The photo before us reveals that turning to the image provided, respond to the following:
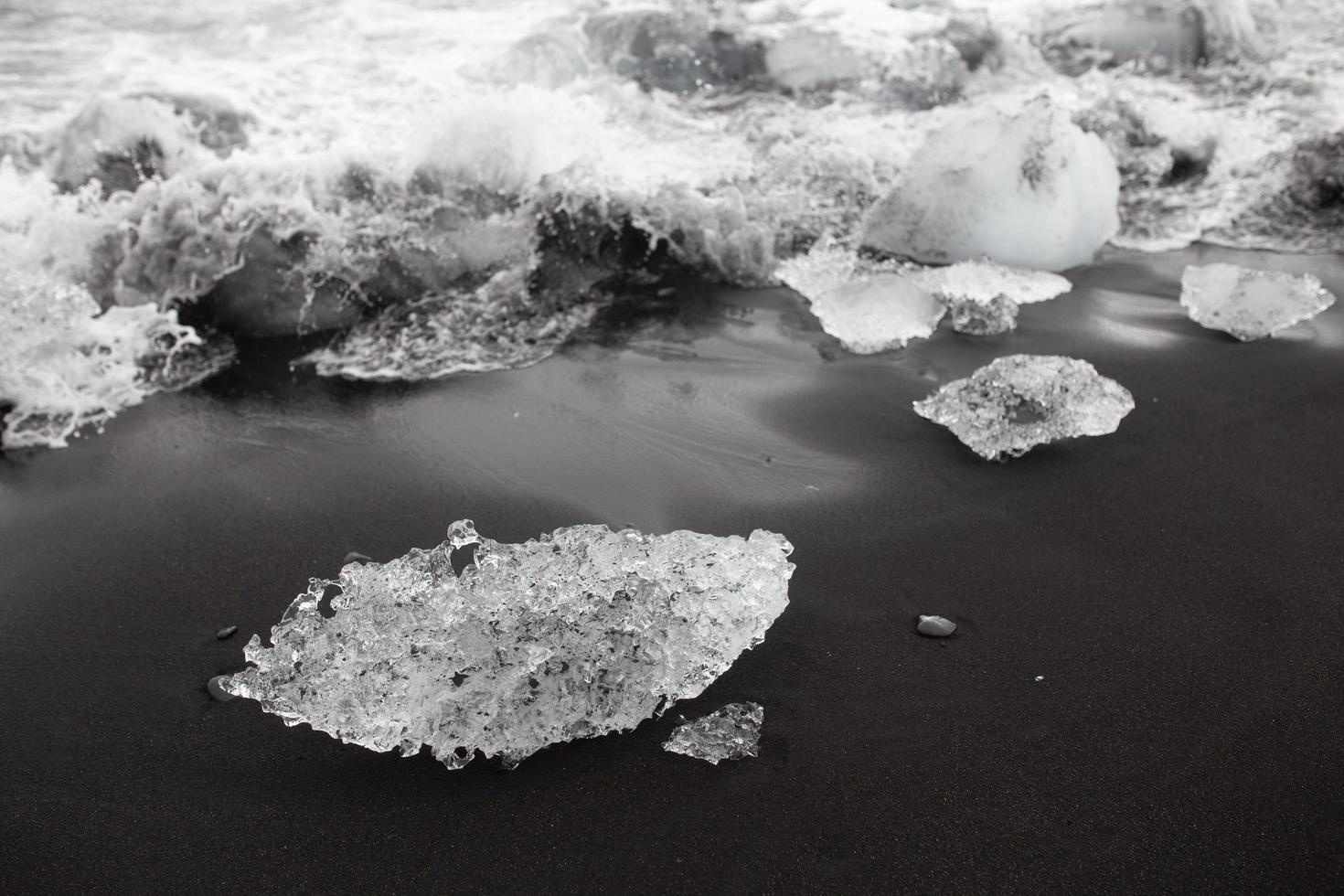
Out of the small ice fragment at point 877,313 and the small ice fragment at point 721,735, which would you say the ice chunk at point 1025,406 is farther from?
the small ice fragment at point 721,735

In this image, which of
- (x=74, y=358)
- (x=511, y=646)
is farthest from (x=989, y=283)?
(x=74, y=358)

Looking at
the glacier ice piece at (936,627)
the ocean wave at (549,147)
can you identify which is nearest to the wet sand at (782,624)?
the glacier ice piece at (936,627)

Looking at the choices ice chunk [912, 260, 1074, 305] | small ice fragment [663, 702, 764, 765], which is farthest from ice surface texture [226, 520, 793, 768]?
ice chunk [912, 260, 1074, 305]

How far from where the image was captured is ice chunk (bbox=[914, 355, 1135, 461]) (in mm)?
2418

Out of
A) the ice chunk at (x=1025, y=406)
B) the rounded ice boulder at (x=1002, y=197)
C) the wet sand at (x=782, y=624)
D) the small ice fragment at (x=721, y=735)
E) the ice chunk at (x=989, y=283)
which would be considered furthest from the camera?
the rounded ice boulder at (x=1002, y=197)

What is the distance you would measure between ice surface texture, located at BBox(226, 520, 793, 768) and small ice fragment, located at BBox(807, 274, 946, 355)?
138 centimetres

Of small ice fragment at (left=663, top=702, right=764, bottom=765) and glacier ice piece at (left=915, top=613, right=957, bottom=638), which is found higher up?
glacier ice piece at (left=915, top=613, right=957, bottom=638)

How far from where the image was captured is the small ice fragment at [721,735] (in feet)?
5.36

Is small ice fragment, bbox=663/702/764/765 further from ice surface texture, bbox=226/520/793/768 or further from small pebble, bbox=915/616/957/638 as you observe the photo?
small pebble, bbox=915/616/957/638

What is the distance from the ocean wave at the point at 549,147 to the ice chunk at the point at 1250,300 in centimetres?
64

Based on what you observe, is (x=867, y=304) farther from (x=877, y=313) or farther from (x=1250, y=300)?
(x=1250, y=300)

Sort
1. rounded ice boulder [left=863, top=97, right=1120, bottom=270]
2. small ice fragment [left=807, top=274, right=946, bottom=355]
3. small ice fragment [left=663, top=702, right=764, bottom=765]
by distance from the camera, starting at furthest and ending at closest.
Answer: rounded ice boulder [left=863, top=97, right=1120, bottom=270], small ice fragment [left=807, top=274, right=946, bottom=355], small ice fragment [left=663, top=702, right=764, bottom=765]

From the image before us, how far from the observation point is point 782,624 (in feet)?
6.29

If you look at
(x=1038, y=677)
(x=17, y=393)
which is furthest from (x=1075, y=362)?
(x=17, y=393)
